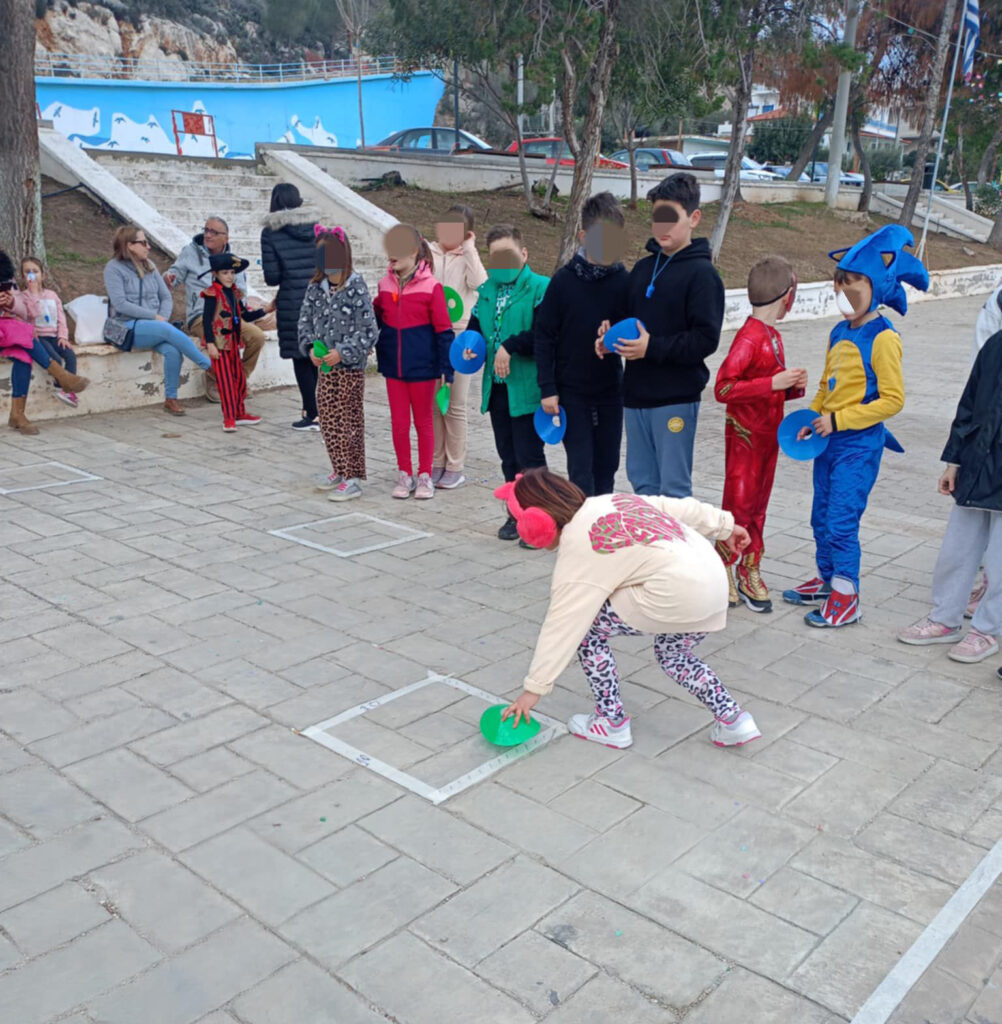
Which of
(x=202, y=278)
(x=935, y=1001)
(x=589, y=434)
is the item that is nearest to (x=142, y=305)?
(x=202, y=278)

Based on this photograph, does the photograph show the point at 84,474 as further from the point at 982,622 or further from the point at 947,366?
the point at 947,366

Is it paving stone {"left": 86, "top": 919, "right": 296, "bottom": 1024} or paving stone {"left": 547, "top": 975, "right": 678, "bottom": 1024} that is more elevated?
paving stone {"left": 547, "top": 975, "right": 678, "bottom": 1024}

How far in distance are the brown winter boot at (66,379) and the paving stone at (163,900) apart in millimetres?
6626

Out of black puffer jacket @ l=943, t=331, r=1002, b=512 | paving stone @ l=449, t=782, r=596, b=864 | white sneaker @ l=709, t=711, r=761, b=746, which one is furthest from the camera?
black puffer jacket @ l=943, t=331, r=1002, b=512

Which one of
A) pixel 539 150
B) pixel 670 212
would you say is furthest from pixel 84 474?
pixel 539 150

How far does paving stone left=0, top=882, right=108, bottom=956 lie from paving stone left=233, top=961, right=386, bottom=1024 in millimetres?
578

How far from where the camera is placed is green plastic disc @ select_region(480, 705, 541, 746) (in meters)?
3.62

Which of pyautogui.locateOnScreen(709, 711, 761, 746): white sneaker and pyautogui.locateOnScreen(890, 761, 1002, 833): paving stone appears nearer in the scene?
pyautogui.locateOnScreen(890, 761, 1002, 833): paving stone

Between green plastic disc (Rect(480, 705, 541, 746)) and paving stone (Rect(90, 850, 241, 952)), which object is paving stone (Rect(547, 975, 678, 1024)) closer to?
paving stone (Rect(90, 850, 241, 952))

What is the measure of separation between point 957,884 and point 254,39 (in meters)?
45.3

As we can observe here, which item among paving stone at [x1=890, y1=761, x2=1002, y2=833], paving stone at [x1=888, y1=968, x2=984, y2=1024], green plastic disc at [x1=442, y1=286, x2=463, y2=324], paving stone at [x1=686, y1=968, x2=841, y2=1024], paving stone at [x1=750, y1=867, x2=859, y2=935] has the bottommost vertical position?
paving stone at [x1=686, y1=968, x2=841, y2=1024]

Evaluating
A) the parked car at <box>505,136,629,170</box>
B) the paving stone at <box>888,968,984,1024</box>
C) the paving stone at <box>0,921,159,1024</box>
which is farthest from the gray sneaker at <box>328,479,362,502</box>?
the parked car at <box>505,136,629,170</box>

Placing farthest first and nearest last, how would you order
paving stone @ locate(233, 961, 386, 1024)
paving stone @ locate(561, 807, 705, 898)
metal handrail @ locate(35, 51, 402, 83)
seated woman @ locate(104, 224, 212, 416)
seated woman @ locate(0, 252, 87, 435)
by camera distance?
metal handrail @ locate(35, 51, 402, 83)
seated woman @ locate(104, 224, 212, 416)
seated woman @ locate(0, 252, 87, 435)
paving stone @ locate(561, 807, 705, 898)
paving stone @ locate(233, 961, 386, 1024)

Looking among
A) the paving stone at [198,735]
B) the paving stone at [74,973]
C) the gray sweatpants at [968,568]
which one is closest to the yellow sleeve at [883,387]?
the gray sweatpants at [968,568]
